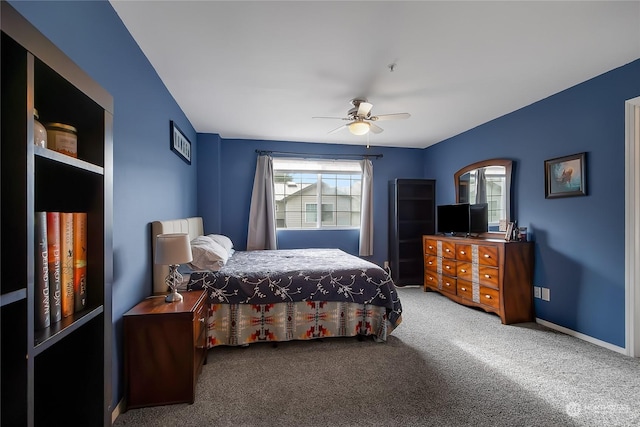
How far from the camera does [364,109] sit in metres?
2.93

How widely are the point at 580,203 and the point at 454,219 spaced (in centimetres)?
160

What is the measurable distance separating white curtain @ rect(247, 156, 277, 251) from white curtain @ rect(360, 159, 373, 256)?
1.58 metres

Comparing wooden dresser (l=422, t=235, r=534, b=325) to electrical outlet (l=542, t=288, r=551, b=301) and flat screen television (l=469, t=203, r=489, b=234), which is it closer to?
electrical outlet (l=542, t=288, r=551, b=301)

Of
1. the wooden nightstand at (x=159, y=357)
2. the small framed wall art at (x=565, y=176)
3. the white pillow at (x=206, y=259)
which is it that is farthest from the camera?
the small framed wall art at (x=565, y=176)

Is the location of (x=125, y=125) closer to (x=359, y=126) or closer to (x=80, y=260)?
(x=80, y=260)

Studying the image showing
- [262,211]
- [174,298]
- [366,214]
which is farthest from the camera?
[366,214]

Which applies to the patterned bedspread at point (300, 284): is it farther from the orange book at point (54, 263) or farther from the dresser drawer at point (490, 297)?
the orange book at point (54, 263)

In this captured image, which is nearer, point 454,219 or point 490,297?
point 490,297

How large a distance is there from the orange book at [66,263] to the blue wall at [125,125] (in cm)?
88

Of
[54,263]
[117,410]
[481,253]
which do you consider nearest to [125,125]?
[54,263]

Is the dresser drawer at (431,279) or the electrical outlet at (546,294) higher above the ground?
the electrical outlet at (546,294)

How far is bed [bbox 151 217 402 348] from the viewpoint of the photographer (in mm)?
2600

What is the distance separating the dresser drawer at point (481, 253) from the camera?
3.41 m

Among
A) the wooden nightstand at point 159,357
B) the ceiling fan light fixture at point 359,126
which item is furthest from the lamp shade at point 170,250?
the ceiling fan light fixture at point 359,126
